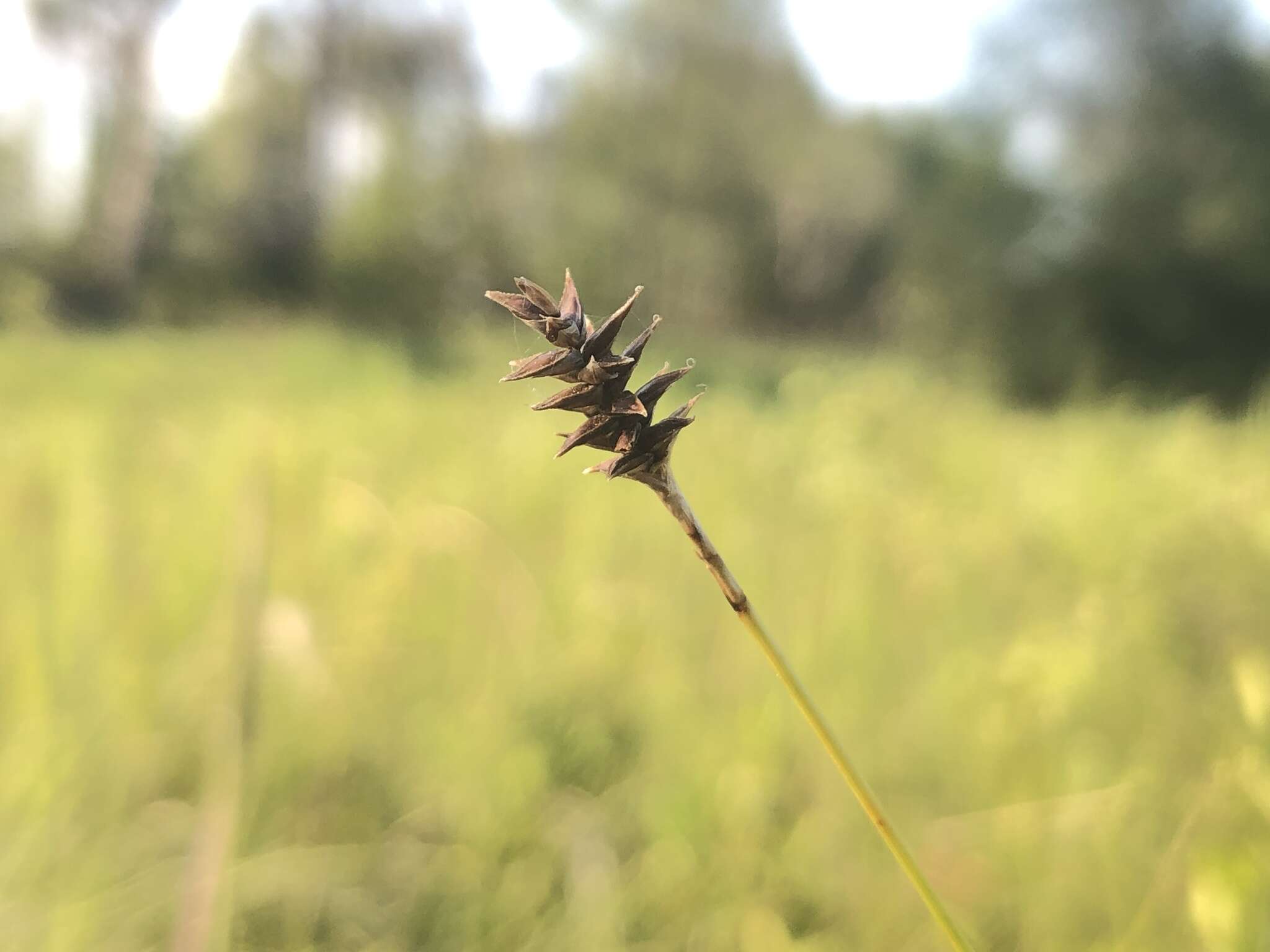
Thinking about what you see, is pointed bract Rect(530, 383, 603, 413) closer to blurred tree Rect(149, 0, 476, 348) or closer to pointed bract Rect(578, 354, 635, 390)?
pointed bract Rect(578, 354, 635, 390)

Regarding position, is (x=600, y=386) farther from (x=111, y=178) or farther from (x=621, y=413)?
(x=111, y=178)

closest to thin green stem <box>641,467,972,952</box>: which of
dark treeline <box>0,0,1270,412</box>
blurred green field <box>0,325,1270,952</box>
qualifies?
blurred green field <box>0,325,1270,952</box>

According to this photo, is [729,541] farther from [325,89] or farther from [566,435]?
[325,89]

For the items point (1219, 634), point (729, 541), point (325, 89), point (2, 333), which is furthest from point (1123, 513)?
point (325, 89)

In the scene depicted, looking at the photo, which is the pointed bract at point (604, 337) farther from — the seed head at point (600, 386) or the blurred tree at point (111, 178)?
the blurred tree at point (111, 178)

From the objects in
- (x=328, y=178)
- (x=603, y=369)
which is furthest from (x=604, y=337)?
(x=328, y=178)

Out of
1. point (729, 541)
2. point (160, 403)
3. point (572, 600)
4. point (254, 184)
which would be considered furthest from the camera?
point (254, 184)

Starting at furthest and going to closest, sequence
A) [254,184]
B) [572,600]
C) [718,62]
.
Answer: [718,62] < [254,184] < [572,600]
